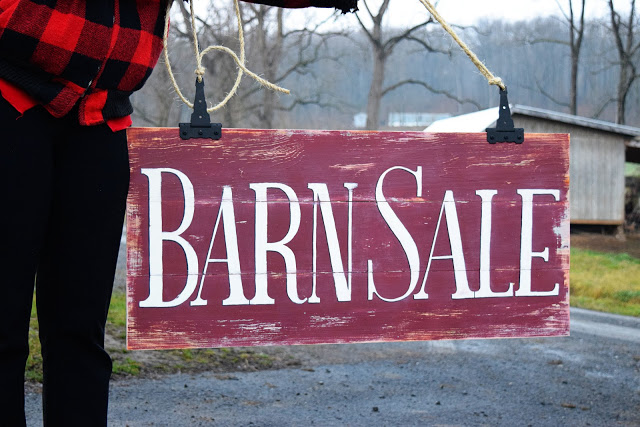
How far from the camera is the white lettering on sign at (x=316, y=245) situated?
207 centimetres

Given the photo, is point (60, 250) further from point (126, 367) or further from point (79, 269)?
point (126, 367)

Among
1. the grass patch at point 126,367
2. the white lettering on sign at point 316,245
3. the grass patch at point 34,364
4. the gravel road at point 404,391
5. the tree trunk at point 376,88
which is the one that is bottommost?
the gravel road at point 404,391

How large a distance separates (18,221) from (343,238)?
97 centimetres

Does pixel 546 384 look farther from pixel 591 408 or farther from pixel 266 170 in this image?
pixel 266 170

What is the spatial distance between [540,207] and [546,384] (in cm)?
182

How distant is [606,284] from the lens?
984 cm

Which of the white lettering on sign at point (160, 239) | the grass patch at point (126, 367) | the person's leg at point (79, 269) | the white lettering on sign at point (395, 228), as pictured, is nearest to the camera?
the person's leg at point (79, 269)

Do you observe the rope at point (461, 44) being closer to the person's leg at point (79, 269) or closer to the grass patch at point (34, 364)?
the person's leg at point (79, 269)

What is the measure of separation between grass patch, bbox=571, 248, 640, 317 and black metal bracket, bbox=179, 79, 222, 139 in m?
6.73

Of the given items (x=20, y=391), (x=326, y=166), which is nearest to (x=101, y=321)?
(x=20, y=391)

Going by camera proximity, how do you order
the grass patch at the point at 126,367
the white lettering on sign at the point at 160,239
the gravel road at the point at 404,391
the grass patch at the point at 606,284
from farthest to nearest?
the grass patch at the point at 606,284 → the grass patch at the point at 126,367 → the gravel road at the point at 404,391 → the white lettering on sign at the point at 160,239

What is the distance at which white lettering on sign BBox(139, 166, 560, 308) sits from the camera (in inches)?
Result: 81.5

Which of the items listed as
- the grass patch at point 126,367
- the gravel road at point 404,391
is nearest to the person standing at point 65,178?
the gravel road at point 404,391

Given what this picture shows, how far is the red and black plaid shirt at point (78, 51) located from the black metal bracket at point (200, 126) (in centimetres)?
41
